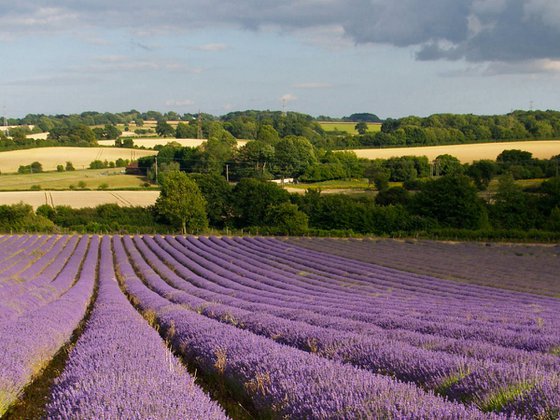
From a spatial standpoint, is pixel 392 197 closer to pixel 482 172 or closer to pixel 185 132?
pixel 482 172

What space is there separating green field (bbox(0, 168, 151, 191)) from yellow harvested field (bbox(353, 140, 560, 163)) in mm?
42741

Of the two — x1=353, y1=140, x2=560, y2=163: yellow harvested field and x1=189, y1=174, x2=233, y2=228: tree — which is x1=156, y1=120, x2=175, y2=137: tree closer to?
x1=353, y1=140, x2=560, y2=163: yellow harvested field

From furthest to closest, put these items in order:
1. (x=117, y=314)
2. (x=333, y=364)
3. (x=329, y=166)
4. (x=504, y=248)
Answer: (x=329, y=166) < (x=504, y=248) < (x=117, y=314) < (x=333, y=364)

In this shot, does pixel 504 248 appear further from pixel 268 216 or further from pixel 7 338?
pixel 7 338

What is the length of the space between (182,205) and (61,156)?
181 feet

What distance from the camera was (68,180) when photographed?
3204 inches

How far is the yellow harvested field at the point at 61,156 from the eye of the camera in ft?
301

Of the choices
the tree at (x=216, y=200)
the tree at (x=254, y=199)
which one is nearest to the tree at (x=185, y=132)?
the tree at (x=216, y=200)

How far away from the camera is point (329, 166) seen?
285 feet

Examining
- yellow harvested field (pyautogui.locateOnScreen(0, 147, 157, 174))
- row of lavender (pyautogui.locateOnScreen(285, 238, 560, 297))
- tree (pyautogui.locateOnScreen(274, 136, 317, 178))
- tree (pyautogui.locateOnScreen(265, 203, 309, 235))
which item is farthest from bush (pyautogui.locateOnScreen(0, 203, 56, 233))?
tree (pyautogui.locateOnScreen(274, 136, 317, 178))

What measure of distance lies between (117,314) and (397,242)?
3896 centimetres

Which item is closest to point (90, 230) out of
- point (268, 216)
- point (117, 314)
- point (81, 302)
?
point (268, 216)

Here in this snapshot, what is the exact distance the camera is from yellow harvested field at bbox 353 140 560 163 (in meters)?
88.8

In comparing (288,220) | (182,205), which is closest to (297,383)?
(288,220)
